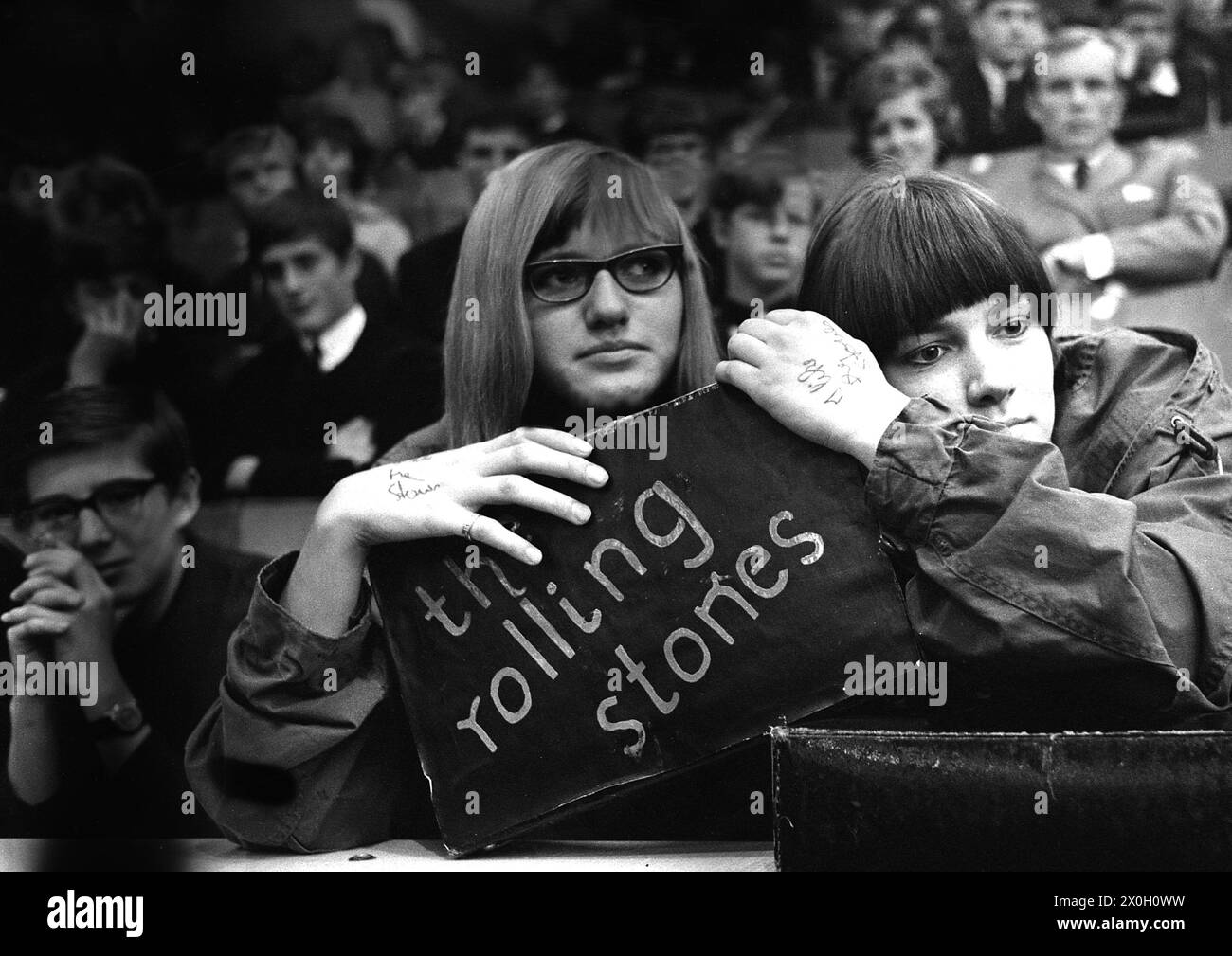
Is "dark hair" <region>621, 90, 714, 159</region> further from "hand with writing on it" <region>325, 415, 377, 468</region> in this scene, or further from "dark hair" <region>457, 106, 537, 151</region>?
"hand with writing on it" <region>325, 415, 377, 468</region>

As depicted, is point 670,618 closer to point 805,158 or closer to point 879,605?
point 879,605

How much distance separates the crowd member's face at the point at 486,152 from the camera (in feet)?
7.76

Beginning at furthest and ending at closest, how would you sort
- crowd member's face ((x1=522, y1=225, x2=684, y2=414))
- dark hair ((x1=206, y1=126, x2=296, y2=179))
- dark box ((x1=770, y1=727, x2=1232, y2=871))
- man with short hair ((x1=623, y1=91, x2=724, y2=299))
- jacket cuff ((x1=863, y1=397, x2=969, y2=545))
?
dark hair ((x1=206, y1=126, x2=296, y2=179))
man with short hair ((x1=623, y1=91, x2=724, y2=299))
crowd member's face ((x1=522, y1=225, x2=684, y2=414))
jacket cuff ((x1=863, y1=397, x2=969, y2=545))
dark box ((x1=770, y1=727, x2=1232, y2=871))

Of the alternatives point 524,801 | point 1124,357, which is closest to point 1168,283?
point 1124,357

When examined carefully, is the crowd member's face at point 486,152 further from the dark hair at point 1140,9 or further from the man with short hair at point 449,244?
the dark hair at point 1140,9

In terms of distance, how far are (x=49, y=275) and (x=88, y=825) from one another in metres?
0.98

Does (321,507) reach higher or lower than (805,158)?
lower

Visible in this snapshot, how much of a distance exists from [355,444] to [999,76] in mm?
1284

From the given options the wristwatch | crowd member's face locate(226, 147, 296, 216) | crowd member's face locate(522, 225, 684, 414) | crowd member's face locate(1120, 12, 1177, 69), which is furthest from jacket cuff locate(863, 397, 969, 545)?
the wristwatch

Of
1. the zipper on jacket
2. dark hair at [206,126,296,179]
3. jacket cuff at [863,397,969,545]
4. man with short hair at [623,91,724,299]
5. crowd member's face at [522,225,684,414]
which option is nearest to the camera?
jacket cuff at [863,397,969,545]

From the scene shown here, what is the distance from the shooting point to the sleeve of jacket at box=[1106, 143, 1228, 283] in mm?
2355

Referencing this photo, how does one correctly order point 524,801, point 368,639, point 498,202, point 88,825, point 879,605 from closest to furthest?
point 879,605 < point 524,801 < point 368,639 < point 498,202 < point 88,825

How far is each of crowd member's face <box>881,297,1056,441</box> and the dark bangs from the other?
1.55ft

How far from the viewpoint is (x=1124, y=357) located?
199cm
